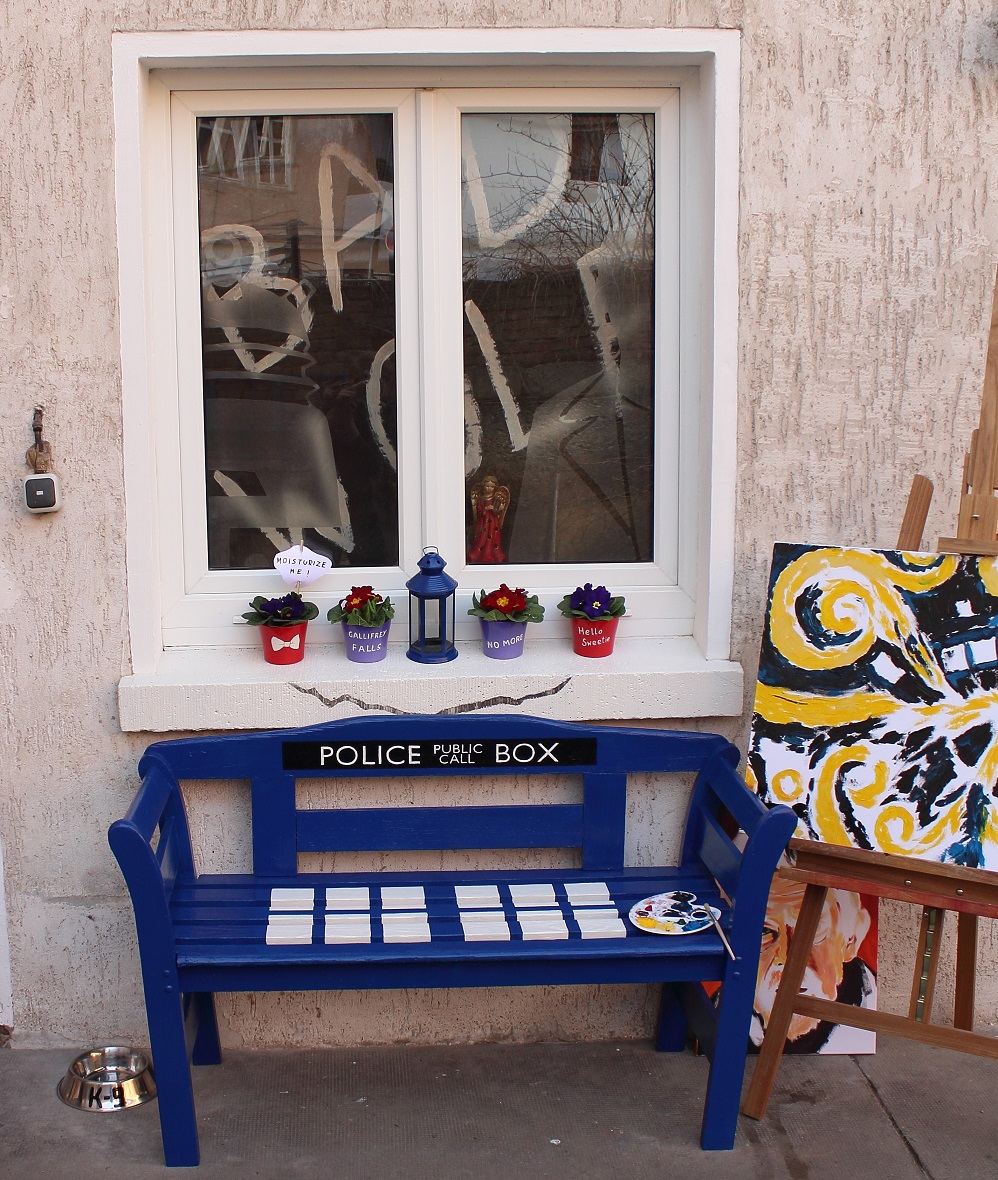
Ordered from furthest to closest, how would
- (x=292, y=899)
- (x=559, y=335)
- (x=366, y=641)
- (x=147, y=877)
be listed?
(x=559, y=335), (x=366, y=641), (x=292, y=899), (x=147, y=877)

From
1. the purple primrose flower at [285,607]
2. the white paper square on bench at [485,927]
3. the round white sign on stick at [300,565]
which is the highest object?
the round white sign on stick at [300,565]

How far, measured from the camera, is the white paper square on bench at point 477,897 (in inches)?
112

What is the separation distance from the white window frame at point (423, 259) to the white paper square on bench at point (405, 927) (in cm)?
87

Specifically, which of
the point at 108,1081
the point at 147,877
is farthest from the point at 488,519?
the point at 108,1081

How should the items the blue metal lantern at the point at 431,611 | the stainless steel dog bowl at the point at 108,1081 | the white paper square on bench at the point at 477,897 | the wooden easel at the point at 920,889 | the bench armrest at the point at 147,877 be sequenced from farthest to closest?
the blue metal lantern at the point at 431,611 → the stainless steel dog bowl at the point at 108,1081 → the white paper square on bench at the point at 477,897 → the wooden easel at the point at 920,889 → the bench armrest at the point at 147,877

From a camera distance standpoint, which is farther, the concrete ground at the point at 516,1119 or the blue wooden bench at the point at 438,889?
the concrete ground at the point at 516,1119

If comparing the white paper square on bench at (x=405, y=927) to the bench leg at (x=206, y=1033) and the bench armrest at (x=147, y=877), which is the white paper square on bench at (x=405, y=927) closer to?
the bench armrest at (x=147, y=877)

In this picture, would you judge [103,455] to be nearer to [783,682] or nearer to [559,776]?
[559,776]

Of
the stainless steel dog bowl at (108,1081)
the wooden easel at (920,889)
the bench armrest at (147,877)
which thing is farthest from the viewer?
the stainless steel dog bowl at (108,1081)

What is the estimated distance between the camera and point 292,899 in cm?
289

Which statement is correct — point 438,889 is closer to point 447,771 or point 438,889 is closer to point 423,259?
point 447,771

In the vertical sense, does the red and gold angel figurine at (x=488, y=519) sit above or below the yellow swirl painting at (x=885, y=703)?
above

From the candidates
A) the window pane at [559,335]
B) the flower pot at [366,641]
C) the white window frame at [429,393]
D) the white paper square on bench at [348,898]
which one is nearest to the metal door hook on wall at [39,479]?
the white window frame at [429,393]

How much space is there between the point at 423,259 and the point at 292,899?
1747mm
